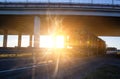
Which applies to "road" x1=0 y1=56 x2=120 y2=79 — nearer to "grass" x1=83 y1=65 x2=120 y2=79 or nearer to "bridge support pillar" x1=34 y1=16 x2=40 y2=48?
"grass" x1=83 y1=65 x2=120 y2=79

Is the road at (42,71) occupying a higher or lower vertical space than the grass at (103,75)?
higher

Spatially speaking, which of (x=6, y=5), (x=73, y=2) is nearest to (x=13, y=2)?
(x=6, y=5)

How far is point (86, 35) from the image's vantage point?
116ft

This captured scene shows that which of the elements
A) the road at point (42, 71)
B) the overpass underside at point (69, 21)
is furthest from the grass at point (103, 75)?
the overpass underside at point (69, 21)

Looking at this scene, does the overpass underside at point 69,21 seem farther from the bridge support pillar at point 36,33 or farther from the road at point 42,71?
the road at point 42,71

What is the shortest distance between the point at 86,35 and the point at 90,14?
42.0 feet

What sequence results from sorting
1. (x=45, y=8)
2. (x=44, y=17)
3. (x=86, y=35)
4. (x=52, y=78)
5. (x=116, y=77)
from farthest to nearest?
(x=44, y=17), (x=45, y=8), (x=86, y=35), (x=116, y=77), (x=52, y=78)

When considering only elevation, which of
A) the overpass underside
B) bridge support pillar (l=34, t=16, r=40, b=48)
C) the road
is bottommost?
the road

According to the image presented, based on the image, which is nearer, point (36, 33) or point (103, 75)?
point (103, 75)

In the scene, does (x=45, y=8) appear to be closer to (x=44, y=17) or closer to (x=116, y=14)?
(x=44, y=17)

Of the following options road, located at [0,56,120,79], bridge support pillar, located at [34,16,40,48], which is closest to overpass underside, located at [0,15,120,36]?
bridge support pillar, located at [34,16,40,48]

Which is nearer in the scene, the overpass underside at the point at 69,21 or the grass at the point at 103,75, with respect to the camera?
the grass at the point at 103,75

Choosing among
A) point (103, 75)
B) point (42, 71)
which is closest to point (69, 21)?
point (42, 71)

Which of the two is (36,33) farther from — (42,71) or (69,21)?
(42,71)
